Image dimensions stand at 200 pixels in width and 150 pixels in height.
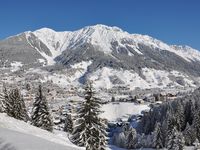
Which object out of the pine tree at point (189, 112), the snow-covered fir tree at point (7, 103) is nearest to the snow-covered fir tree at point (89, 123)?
the snow-covered fir tree at point (7, 103)

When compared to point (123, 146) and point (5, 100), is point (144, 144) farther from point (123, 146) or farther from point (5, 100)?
point (5, 100)

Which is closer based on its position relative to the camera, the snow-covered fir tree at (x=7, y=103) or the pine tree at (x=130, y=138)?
the snow-covered fir tree at (x=7, y=103)

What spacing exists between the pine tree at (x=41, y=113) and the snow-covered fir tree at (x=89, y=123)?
69.5 feet

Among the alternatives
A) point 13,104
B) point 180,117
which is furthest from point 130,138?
point 13,104

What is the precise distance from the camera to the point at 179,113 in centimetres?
14400

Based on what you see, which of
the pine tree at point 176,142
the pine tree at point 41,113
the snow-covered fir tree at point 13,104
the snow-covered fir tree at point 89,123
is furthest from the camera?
the pine tree at point 176,142

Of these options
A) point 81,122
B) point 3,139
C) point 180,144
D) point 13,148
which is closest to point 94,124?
point 81,122

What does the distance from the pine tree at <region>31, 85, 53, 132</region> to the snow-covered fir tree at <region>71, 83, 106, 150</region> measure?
21.2 metres

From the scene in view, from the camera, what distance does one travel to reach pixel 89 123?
107 feet

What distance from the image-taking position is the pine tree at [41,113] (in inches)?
2099

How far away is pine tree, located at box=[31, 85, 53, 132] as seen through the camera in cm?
5331

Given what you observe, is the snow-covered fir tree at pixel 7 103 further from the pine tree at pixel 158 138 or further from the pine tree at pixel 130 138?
the pine tree at pixel 130 138

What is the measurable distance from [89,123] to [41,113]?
2287 centimetres

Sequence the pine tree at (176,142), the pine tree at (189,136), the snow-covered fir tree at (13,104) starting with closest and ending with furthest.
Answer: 1. the snow-covered fir tree at (13,104)
2. the pine tree at (176,142)
3. the pine tree at (189,136)
